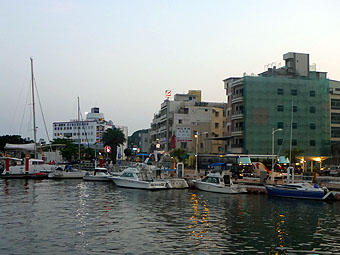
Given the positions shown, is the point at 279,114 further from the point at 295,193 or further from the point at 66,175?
the point at 66,175

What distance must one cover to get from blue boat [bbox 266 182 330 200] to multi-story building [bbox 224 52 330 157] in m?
38.7

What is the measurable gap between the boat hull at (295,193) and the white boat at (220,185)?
15.8 ft

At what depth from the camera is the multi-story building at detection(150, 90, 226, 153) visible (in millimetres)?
120625

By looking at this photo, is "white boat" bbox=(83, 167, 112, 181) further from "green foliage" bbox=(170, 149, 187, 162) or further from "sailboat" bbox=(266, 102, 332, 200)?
"sailboat" bbox=(266, 102, 332, 200)

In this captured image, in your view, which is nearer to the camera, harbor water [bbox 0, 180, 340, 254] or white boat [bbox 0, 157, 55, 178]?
harbor water [bbox 0, 180, 340, 254]

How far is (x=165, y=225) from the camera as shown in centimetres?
3344

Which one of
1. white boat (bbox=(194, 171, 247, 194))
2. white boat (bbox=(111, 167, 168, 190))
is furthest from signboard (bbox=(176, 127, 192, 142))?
white boat (bbox=(194, 171, 247, 194))

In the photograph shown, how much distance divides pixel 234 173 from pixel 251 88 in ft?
88.5

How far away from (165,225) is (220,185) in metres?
27.8

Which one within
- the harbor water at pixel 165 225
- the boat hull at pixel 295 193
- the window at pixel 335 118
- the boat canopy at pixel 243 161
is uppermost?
the window at pixel 335 118

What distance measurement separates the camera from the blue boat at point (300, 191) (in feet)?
169

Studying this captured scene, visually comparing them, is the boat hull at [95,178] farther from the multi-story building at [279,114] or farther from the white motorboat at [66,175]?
the multi-story building at [279,114]

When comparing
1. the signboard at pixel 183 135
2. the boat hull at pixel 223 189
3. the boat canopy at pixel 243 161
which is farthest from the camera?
the signboard at pixel 183 135

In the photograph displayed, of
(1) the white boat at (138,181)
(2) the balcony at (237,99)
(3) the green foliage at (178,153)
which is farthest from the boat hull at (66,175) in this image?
(2) the balcony at (237,99)
